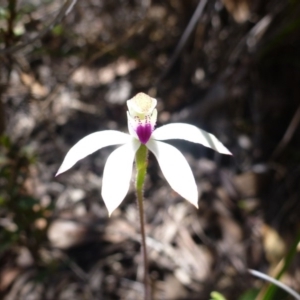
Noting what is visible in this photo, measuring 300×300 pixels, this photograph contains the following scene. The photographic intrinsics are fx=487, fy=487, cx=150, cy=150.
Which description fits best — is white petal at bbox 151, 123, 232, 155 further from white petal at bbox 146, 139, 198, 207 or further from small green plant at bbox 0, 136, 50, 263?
small green plant at bbox 0, 136, 50, 263

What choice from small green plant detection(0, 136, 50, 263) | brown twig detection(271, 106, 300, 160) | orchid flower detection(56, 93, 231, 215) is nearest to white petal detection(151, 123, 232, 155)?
orchid flower detection(56, 93, 231, 215)

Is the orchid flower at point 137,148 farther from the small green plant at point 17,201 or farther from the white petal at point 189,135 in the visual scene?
the small green plant at point 17,201

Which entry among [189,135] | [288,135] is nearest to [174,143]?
[288,135]

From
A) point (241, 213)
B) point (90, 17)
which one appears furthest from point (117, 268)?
point (90, 17)

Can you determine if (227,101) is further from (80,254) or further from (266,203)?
(80,254)

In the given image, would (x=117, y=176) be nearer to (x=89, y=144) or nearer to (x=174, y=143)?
(x=89, y=144)

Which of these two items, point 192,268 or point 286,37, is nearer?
point 192,268

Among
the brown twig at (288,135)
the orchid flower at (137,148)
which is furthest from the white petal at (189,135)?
the brown twig at (288,135)
